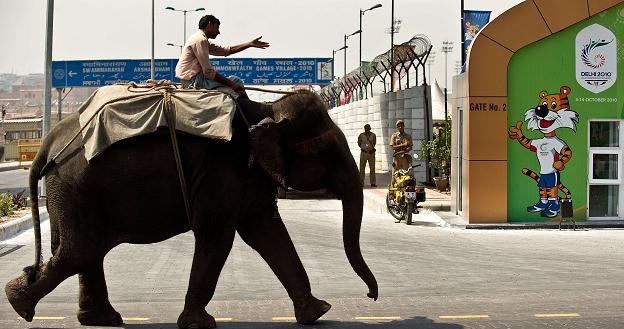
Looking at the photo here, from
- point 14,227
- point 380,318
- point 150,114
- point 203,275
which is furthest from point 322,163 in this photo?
point 14,227

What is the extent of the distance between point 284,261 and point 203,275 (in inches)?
34.1

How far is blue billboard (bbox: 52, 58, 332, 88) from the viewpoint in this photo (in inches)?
2589

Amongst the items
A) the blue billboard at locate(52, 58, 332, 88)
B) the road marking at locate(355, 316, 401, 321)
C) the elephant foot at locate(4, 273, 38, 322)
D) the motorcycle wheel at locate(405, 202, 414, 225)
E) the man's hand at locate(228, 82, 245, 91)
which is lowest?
the road marking at locate(355, 316, 401, 321)

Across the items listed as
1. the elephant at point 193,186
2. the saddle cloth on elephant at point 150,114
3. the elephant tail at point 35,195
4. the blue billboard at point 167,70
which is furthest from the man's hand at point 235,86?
the blue billboard at point 167,70

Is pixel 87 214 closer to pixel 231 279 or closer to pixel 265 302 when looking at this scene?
pixel 265 302

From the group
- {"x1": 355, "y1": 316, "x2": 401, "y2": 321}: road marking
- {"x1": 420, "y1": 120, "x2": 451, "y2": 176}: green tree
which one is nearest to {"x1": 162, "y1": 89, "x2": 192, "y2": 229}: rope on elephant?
{"x1": 355, "y1": 316, "x2": 401, "y2": 321}: road marking

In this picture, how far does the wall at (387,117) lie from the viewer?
1282 inches

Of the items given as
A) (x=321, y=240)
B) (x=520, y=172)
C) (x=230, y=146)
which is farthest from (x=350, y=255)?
(x=520, y=172)

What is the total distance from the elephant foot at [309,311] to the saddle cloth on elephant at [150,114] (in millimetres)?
1800

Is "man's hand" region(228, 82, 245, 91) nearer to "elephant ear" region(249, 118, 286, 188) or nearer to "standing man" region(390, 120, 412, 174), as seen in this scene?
"elephant ear" region(249, 118, 286, 188)

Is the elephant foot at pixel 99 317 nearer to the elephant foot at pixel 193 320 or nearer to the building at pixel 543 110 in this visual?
the elephant foot at pixel 193 320

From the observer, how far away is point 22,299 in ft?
30.8

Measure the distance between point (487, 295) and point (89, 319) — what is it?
4.36 metres

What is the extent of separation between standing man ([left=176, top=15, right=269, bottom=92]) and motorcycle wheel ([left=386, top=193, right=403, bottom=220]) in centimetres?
1176
